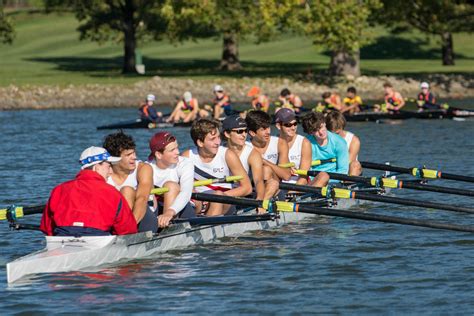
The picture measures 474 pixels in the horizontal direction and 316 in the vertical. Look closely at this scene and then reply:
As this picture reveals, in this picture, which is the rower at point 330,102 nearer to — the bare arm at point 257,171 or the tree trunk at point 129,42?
the bare arm at point 257,171

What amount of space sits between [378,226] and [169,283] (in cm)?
544

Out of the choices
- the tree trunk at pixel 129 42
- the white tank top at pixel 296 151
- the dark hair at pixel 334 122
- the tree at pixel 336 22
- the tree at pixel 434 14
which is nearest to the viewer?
the white tank top at pixel 296 151

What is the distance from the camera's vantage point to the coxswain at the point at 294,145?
18.7 m

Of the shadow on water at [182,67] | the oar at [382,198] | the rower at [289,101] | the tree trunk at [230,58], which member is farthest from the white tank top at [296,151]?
the tree trunk at [230,58]

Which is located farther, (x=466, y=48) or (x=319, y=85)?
(x=466, y=48)

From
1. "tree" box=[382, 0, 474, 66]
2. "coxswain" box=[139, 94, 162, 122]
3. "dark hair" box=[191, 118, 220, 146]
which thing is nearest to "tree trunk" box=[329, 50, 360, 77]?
"tree" box=[382, 0, 474, 66]

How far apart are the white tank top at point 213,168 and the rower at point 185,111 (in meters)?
24.1

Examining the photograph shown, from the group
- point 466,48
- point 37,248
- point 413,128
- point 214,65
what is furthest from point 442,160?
point 466,48

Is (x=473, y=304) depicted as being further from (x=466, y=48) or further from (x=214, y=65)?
(x=466, y=48)

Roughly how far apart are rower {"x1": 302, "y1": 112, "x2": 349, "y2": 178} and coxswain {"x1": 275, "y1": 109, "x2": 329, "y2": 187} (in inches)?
10.2

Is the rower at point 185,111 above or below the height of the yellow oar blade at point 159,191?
below

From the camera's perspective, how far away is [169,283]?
13883mm

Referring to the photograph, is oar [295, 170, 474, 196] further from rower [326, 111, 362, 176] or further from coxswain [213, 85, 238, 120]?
coxswain [213, 85, 238, 120]

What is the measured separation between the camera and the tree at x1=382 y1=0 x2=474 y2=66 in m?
61.2
